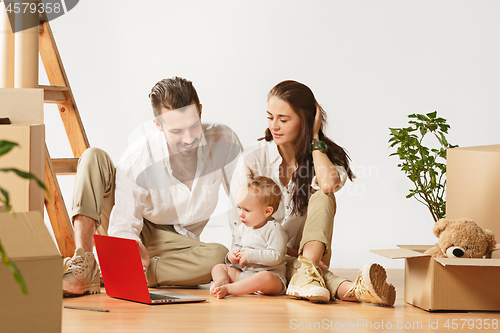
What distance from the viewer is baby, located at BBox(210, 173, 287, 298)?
1499 millimetres

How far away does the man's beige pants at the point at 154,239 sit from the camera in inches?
60.4

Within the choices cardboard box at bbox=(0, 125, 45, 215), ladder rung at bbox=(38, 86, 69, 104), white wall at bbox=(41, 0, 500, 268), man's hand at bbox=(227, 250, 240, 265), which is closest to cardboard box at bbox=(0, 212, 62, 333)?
cardboard box at bbox=(0, 125, 45, 215)

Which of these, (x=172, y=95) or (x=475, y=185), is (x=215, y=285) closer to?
(x=172, y=95)

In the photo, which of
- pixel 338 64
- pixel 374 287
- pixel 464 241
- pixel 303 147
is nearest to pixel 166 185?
pixel 303 147

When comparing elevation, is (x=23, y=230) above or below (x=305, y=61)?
below

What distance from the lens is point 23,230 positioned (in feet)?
2.68

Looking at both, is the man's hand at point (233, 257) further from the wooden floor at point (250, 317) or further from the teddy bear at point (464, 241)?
the teddy bear at point (464, 241)

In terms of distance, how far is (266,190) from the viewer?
156cm

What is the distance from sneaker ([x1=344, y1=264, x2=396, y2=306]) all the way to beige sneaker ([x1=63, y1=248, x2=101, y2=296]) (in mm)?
701

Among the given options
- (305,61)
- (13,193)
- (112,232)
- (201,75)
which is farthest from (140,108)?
(13,193)

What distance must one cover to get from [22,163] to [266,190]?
64 cm

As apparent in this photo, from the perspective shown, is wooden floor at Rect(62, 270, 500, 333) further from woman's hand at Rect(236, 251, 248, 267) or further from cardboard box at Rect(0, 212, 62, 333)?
cardboard box at Rect(0, 212, 62, 333)

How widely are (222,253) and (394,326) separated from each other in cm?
63

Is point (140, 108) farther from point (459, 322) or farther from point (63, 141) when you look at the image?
point (459, 322)
